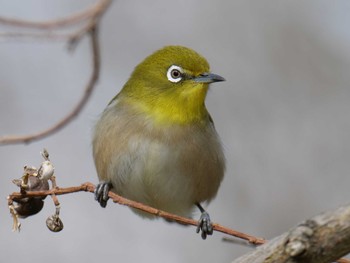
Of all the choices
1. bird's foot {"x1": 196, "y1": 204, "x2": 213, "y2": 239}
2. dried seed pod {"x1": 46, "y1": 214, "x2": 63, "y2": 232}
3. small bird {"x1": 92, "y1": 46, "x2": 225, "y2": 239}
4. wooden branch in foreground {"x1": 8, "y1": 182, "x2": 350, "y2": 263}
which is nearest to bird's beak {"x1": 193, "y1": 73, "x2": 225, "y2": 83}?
small bird {"x1": 92, "y1": 46, "x2": 225, "y2": 239}

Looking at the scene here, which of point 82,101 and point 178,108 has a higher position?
point 178,108

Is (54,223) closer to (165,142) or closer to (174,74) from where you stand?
(165,142)

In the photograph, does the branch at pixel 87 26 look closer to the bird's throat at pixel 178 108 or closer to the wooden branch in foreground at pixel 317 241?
the wooden branch in foreground at pixel 317 241

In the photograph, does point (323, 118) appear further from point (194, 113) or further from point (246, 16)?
point (194, 113)

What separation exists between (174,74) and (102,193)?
102 centimetres

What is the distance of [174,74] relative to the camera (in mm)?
5547

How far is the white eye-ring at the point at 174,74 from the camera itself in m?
5.50

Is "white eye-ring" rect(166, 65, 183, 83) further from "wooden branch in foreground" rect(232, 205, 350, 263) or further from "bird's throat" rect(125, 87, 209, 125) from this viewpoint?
"wooden branch in foreground" rect(232, 205, 350, 263)

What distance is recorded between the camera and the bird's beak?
527 cm

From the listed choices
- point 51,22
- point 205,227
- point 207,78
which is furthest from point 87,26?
point 205,227

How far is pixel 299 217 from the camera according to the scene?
8.15 meters

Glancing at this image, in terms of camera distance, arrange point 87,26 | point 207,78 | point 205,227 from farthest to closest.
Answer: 1. point 205,227
2. point 207,78
3. point 87,26

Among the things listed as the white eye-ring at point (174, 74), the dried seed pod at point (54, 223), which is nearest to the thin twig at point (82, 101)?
the dried seed pod at point (54, 223)

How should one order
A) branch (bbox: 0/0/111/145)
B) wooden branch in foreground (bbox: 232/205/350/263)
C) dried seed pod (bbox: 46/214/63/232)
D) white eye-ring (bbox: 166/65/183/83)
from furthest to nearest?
1. white eye-ring (bbox: 166/65/183/83)
2. dried seed pod (bbox: 46/214/63/232)
3. wooden branch in foreground (bbox: 232/205/350/263)
4. branch (bbox: 0/0/111/145)
